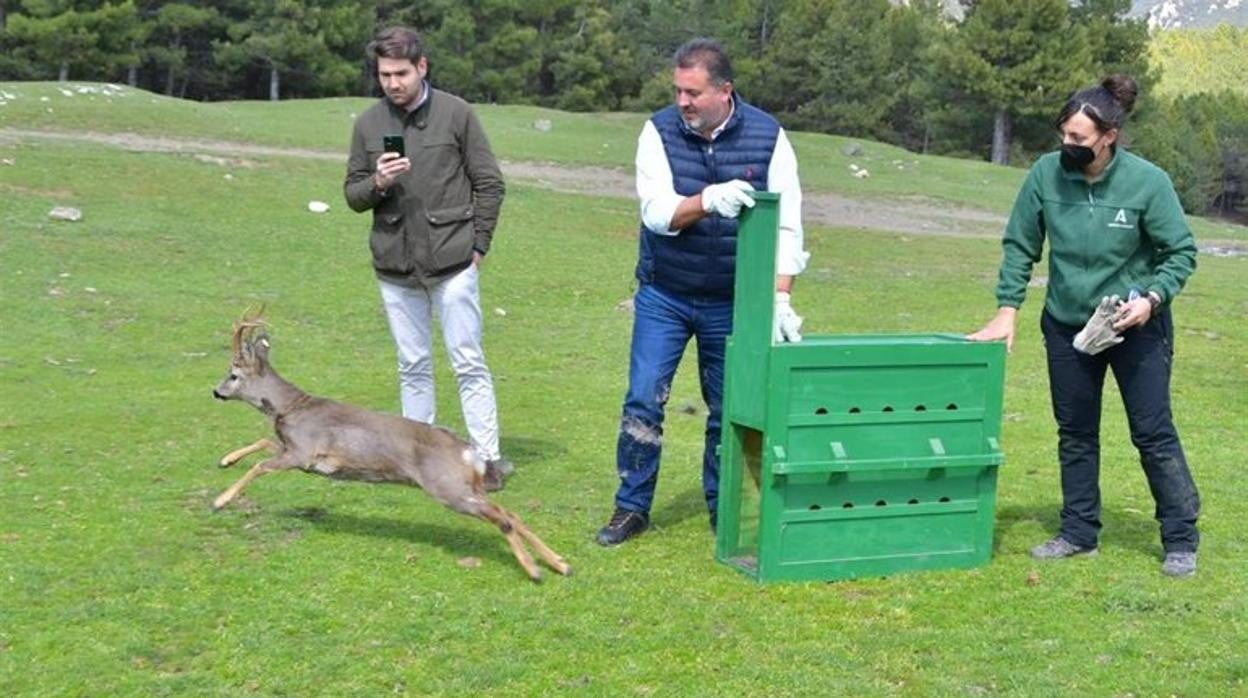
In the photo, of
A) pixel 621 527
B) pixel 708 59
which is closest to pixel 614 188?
pixel 621 527

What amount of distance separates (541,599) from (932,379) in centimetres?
189

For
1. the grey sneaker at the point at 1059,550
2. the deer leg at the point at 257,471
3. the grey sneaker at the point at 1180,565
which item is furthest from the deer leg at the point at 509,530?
the grey sneaker at the point at 1180,565

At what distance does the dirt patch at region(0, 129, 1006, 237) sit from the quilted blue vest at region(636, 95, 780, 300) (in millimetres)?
17256

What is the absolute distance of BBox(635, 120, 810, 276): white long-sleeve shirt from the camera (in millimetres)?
6281

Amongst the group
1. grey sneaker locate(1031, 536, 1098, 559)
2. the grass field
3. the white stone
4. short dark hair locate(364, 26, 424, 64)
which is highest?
short dark hair locate(364, 26, 424, 64)

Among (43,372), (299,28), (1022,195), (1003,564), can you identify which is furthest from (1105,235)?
(299,28)

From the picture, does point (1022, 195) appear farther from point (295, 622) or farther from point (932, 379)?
point (295, 622)

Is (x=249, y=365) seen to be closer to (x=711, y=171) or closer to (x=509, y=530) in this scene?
(x=509, y=530)

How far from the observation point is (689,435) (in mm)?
9969

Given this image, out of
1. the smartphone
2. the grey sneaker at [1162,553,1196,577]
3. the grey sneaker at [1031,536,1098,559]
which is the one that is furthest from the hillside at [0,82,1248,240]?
the grey sneaker at [1162,553,1196,577]

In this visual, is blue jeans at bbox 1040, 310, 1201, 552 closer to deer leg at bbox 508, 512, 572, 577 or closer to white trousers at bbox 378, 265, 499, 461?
deer leg at bbox 508, 512, 572, 577

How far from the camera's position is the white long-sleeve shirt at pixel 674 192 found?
628cm

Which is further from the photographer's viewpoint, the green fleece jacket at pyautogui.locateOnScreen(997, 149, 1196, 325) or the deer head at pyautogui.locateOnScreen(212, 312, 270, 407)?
the deer head at pyautogui.locateOnScreen(212, 312, 270, 407)

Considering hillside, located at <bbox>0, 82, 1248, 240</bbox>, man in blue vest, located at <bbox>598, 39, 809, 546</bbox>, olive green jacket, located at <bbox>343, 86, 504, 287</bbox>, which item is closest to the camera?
man in blue vest, located at <bbox>598, 39, 809, 546</bbox>
